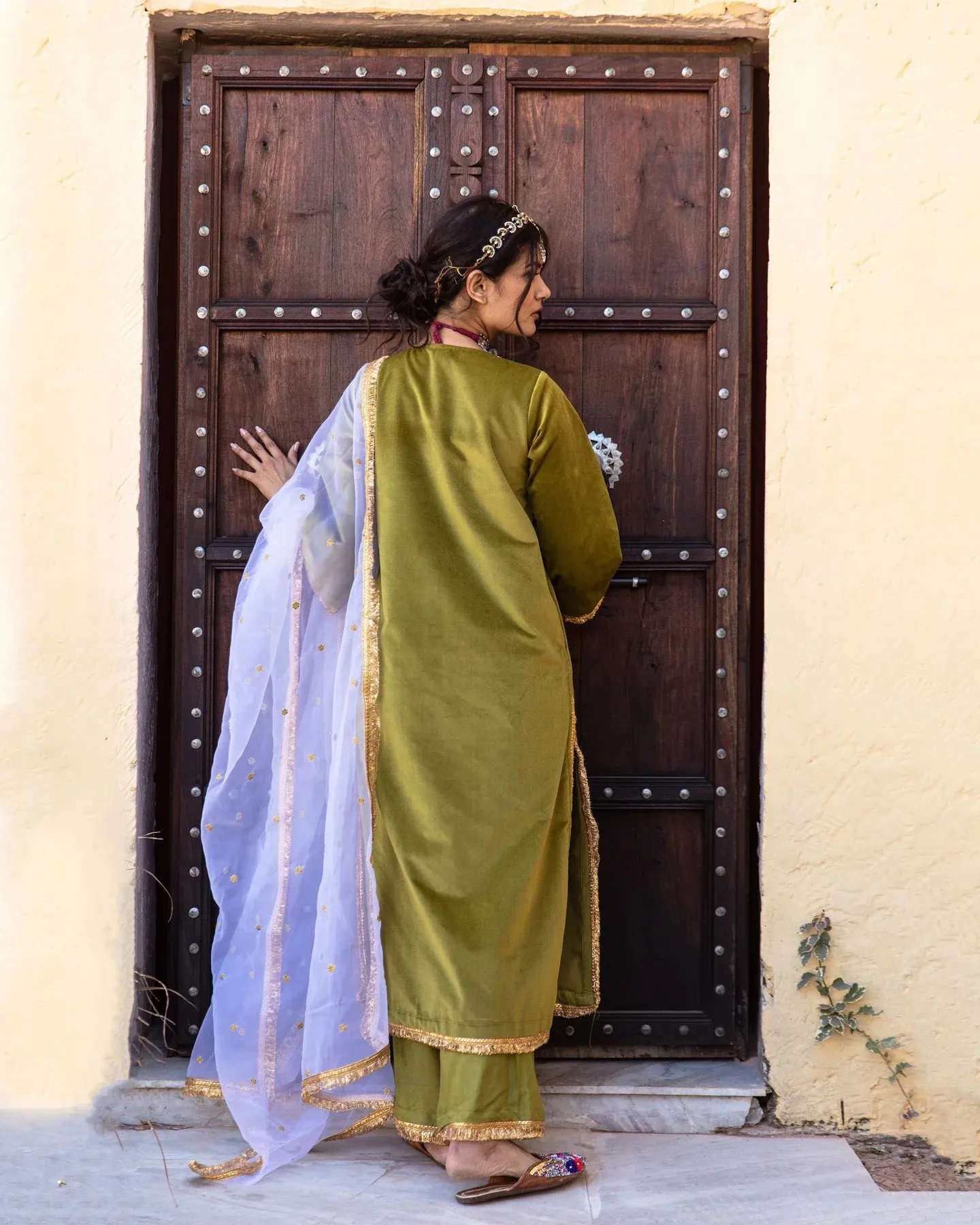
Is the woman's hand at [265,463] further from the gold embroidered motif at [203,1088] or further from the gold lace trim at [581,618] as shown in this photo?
the gold embroidered motif at [203,1088]

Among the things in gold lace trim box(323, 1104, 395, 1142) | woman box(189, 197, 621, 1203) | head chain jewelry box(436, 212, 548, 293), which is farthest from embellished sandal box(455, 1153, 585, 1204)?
head chain jewelry box(436, 212, 548, 293)

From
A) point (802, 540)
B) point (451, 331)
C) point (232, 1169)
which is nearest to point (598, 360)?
point (451, 331)

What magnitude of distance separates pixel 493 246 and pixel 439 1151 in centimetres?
166

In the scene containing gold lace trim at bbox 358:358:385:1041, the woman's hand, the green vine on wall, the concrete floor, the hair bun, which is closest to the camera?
the concrete floor

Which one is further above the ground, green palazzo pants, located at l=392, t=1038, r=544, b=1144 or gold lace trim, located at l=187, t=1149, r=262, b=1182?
green palazzo pants, located at l=392, t=1038, r=544, b=1144

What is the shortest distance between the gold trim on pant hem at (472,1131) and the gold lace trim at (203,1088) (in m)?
0.35

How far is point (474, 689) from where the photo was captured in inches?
87.2

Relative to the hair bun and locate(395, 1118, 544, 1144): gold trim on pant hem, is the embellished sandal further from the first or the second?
the hair bun

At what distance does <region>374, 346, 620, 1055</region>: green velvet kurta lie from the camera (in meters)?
2.18

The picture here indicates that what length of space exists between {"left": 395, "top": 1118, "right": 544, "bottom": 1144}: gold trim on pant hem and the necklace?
140cm

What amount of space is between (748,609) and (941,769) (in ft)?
1.68

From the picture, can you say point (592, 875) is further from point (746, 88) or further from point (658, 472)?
point (746, 88)

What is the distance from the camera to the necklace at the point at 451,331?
2.36 m

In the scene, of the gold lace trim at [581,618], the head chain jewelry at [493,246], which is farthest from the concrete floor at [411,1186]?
the head chain jewelry at [493,246]
